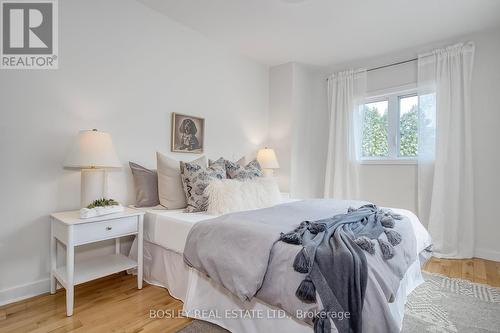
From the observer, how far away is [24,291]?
1.95 metres

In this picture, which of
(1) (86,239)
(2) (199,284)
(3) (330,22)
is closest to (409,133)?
(3) (330,22)

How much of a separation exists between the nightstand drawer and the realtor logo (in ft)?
4.27

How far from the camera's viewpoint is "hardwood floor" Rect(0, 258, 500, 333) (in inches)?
64.0

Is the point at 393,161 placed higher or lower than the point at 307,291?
higher

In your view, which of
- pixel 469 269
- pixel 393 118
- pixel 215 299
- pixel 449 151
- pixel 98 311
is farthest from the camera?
pixel 393 118

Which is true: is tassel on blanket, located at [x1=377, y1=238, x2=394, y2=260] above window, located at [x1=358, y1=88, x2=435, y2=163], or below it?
below

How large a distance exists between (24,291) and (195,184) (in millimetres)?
1460

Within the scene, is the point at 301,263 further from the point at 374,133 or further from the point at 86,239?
the point at 374,133

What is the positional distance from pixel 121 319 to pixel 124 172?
1.28m

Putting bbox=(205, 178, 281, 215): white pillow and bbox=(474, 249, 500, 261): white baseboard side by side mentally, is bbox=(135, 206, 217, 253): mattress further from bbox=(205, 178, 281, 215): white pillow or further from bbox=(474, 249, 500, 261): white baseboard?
bbox=(474, 249, 500, 261): white baseboard

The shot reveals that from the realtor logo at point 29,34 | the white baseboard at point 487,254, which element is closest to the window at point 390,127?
the white baseboard at point 487,254

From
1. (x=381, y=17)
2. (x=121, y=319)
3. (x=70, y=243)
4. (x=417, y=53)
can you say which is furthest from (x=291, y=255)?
(x=417, y=53)

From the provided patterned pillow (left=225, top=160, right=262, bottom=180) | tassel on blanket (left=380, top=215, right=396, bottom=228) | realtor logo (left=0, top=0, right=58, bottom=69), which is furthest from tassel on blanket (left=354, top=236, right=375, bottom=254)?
realtor logo (left=0, top=0, right=58, bottom=69)

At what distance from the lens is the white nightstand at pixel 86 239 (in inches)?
68.8
